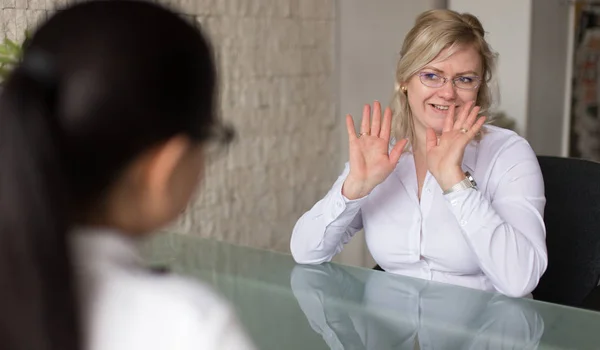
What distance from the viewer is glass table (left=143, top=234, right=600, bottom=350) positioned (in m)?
1.19

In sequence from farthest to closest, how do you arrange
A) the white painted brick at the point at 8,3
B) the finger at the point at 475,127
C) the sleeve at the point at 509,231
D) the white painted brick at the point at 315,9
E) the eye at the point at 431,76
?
the white painted brick at the point at 315,9
the white painted brick at the point at 8,3
the eye at the point at 431,76
the finger at the point at 475,127
the sleeve at the point at 509,231

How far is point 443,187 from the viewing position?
1576mm

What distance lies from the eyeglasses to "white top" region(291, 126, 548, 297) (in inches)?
5.4

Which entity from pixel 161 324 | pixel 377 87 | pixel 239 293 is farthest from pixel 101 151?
pixel 377 87

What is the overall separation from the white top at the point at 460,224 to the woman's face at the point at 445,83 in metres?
0.12

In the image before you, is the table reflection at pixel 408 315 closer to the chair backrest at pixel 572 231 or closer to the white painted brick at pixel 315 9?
the chair backrest at pixel 572 231

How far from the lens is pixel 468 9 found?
3447 millimetres

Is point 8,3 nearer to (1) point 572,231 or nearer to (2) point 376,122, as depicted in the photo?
(2) point 376,122

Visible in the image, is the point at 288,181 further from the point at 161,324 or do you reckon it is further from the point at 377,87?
the point at 161,324

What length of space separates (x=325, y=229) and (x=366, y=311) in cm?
42

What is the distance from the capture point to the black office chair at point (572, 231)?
1.81m

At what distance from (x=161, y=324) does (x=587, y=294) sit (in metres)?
1.46

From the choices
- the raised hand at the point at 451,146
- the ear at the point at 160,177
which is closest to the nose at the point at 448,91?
the raised hand at the point at 451,146

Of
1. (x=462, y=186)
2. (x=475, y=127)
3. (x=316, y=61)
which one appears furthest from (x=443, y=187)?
(x=316, y=61)
